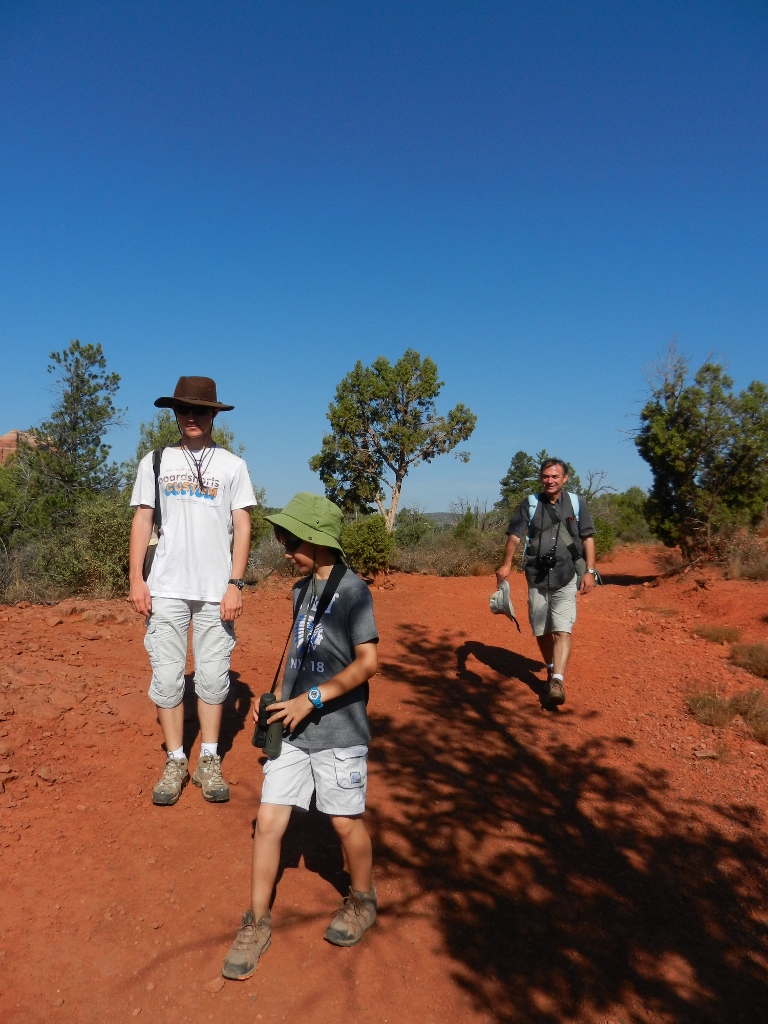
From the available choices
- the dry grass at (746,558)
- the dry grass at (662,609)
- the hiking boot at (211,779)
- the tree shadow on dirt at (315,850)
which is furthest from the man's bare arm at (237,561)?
the dry grass at (746,558)

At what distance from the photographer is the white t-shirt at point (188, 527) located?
136 inches

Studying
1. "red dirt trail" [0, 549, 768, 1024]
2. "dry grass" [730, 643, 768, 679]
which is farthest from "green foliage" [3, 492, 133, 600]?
"dry grass" [730, 643, 768, 679]

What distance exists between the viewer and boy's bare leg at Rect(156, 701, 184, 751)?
353cm

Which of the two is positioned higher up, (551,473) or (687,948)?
(551,473)

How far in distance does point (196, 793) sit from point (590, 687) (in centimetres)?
350

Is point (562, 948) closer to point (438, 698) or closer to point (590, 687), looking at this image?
point (438, 698)

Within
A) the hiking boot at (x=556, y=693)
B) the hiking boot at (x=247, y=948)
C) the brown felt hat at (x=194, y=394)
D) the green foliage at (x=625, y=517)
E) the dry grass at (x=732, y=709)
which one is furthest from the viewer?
the green foliage at (x=625, y=517)

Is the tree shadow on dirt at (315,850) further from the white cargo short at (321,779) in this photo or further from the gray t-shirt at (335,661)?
the gray t-shirt at (335,661)

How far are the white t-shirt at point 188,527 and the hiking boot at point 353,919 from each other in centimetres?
155

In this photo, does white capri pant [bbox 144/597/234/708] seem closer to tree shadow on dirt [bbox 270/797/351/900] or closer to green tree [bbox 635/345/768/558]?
tree shadow on dirt [bbox 270/797/351/900]

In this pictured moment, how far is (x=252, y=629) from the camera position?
7.05 meters

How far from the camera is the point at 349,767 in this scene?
8.17 ft

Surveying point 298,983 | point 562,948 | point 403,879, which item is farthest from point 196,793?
point 562,948

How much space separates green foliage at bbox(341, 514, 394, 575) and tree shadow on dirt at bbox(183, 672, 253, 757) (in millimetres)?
6154
